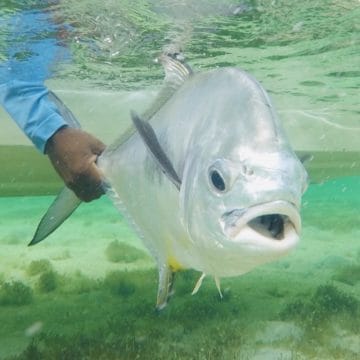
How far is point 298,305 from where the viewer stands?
33.9 feet

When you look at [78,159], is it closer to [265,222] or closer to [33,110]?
[33,110]

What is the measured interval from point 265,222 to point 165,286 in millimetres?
889

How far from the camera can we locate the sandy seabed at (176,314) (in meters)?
8.20

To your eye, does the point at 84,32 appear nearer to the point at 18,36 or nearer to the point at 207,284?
the point at 18,36

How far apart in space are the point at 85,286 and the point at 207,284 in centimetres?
316

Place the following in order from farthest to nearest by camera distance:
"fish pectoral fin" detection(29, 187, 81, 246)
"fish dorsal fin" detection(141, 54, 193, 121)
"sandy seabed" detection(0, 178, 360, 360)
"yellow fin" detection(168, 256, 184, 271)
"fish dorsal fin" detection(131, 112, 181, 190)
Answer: "sandy seabed" detection(0, 178, 360, 360), "fish pectoral fin" detection(29, 187, 81, 246), "fish dorsal fin" detection(141, 54, 193, 121), "yellow fin" detection(168, 256, 184, 271), "fish dorsal fin" detection(131, 112, 181, 190)

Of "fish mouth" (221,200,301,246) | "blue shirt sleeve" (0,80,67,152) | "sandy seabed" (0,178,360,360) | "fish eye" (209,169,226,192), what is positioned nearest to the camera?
"fish mouth" (221,200,301,246)

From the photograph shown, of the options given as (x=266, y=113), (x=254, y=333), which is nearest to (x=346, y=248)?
(x=254, y=333)

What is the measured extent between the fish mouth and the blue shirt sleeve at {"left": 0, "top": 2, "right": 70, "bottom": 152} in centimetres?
265

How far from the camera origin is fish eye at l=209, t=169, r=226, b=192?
2.27m

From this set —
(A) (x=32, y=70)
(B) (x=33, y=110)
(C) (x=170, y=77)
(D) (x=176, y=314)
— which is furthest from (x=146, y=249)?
(A) (x=32, y=70)

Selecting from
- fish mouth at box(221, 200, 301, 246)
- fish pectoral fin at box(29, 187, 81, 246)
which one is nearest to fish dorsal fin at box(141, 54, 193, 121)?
fish mouth at box(221, 200, 301, 246)

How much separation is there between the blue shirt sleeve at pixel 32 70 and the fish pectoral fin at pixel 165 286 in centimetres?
210

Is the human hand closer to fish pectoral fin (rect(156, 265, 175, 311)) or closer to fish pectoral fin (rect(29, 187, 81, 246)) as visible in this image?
fish pectoral fin (rect(29, 187, 81, 246))
